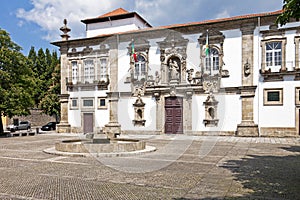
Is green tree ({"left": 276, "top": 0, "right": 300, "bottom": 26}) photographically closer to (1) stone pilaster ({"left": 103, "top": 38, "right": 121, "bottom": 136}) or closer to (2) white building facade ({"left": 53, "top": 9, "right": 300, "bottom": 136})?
(2) white building facade ({"left": 53, "top": 9, "right": 300, "bottom": 136})

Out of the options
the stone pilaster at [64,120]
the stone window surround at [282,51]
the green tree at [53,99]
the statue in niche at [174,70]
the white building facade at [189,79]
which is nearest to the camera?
the stone window surround at [282,51]

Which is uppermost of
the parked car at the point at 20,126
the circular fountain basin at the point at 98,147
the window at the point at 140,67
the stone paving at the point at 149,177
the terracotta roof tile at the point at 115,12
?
the terracotta roof tile at the point at 115,12

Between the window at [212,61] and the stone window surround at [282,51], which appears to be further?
the window at [212,61]

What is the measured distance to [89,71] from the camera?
2862cm

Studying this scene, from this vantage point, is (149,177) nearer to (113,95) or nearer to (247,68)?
(247,68)

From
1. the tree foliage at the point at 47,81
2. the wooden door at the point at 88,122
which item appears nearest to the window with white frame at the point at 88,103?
the wooden door at the point at 88,122

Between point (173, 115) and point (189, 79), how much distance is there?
10.9ft

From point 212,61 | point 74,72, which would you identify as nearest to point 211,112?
point 212,61

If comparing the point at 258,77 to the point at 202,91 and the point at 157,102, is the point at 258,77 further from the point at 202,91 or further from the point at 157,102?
the point at 157,102

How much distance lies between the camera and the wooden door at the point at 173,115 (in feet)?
82.6

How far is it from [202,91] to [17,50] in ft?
50.9

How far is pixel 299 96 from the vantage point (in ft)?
70.2

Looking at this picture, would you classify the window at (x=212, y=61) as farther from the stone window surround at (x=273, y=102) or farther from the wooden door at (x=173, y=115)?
the stone window surround at (x=273, y=102)

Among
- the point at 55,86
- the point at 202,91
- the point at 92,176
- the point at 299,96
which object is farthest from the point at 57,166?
the point at 55,86
